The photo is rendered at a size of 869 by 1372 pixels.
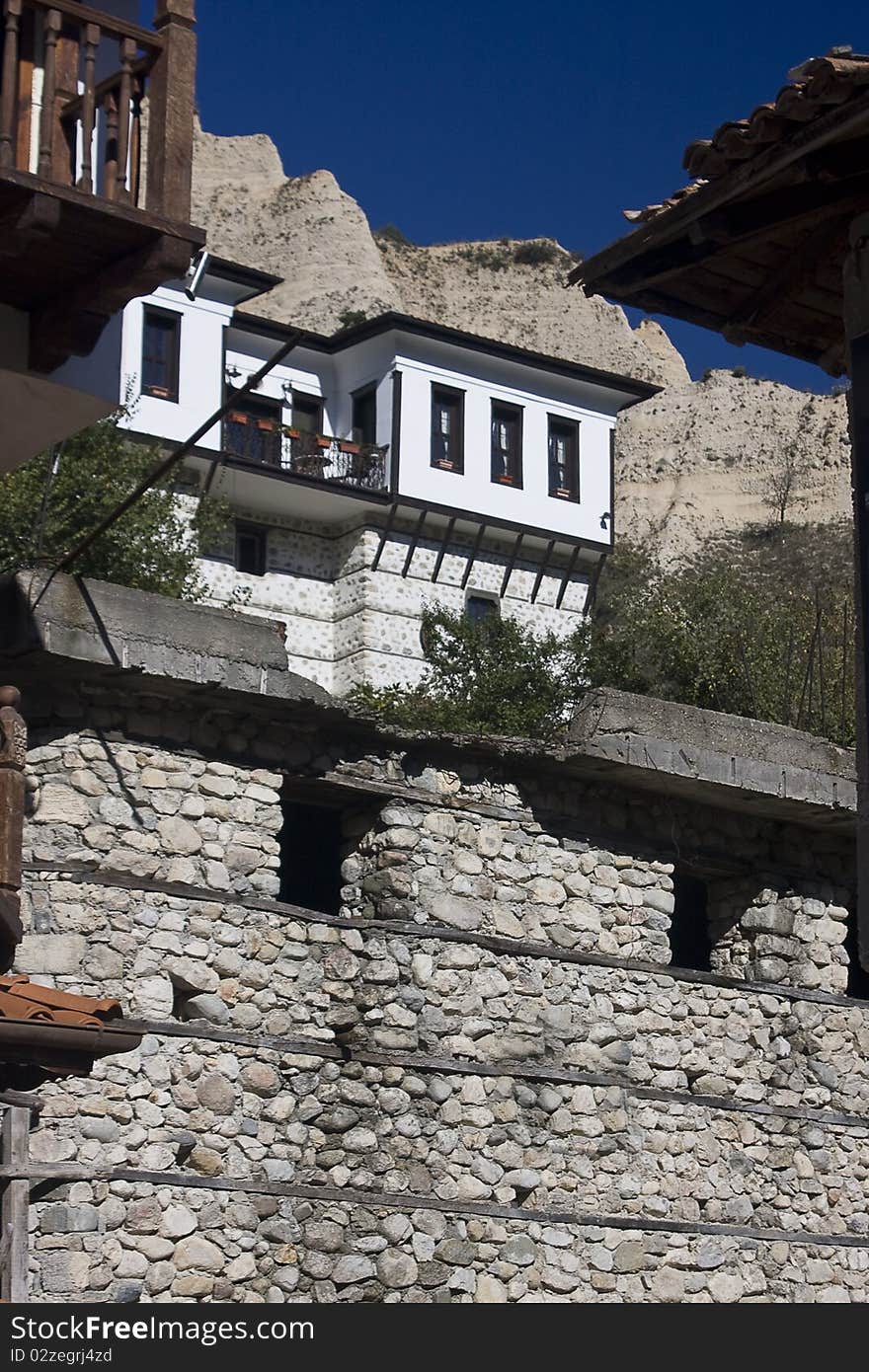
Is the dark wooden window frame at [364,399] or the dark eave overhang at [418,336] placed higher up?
the dark eave overhang at [418,336]

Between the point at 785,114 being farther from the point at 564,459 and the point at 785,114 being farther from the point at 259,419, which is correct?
the point at 564,459

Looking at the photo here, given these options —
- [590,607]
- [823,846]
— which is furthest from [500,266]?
[823,846]

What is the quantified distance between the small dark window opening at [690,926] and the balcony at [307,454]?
16.7 metres

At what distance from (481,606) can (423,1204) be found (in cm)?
2278

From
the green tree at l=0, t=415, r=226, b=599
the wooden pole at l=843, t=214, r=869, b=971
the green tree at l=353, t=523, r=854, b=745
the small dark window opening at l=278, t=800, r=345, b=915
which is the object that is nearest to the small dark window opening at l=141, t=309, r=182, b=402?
the green tree at l=0, t=415, r=226, b=599

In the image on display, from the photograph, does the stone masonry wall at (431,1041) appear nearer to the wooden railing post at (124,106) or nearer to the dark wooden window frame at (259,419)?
the wooden railing post at (124,106)

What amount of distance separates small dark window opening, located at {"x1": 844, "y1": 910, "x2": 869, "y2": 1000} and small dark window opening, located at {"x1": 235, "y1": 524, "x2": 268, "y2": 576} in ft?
59.4

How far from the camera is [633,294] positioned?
8.29 metres

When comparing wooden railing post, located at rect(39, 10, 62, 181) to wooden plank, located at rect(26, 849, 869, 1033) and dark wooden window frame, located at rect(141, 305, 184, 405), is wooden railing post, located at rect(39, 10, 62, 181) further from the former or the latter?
dark wooden window frame, located at rect(141, 305, 184, 405)

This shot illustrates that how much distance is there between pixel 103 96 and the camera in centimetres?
990

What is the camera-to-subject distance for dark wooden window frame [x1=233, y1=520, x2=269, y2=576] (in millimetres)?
33250

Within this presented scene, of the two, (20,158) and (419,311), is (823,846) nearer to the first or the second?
(20,158)

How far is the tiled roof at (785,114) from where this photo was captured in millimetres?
7152

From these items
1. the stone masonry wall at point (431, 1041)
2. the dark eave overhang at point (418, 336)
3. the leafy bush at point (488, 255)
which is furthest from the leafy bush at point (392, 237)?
the stone masonry wall at point (431, 1041)
